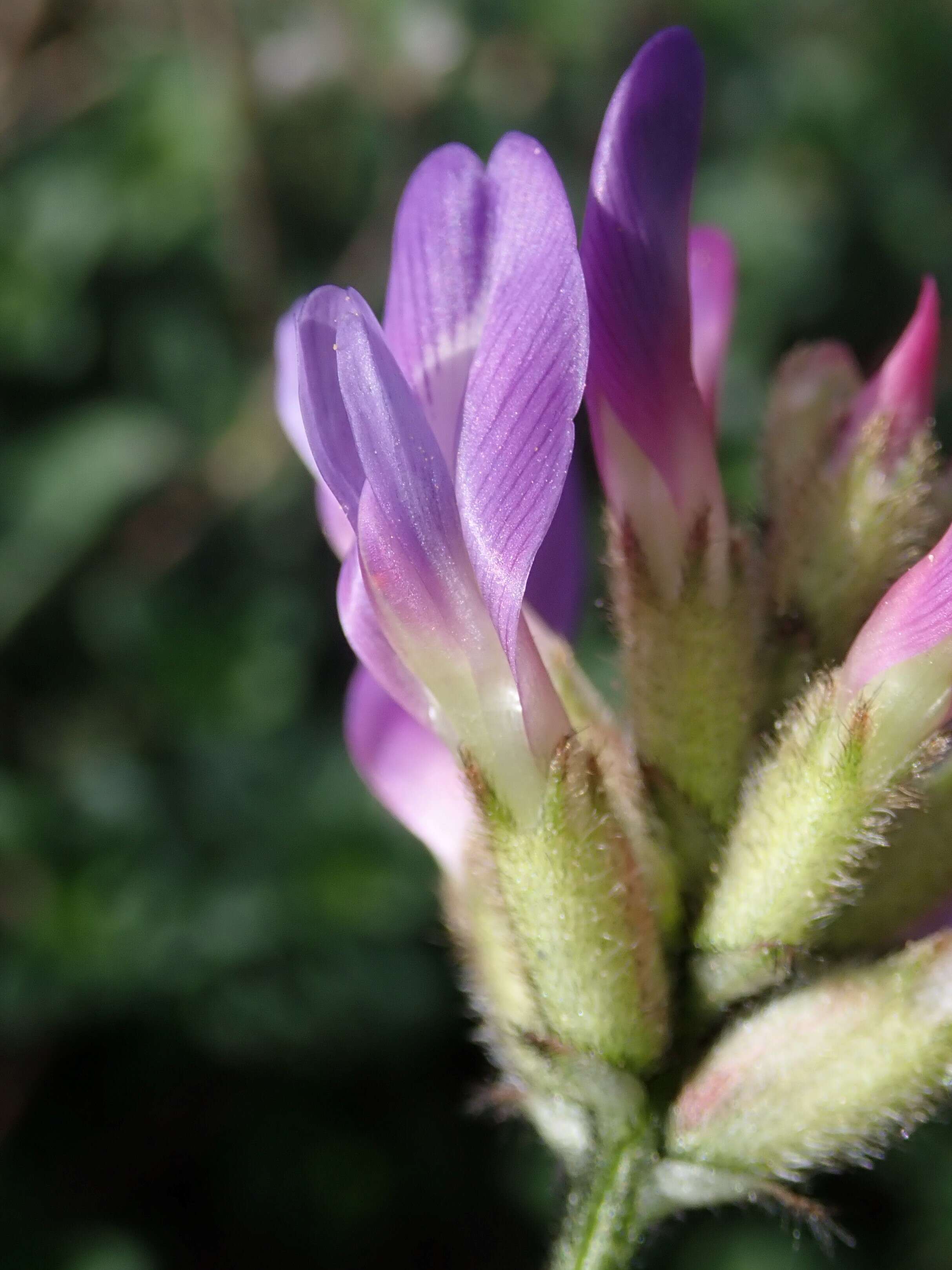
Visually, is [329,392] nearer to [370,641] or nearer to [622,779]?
[370,641]

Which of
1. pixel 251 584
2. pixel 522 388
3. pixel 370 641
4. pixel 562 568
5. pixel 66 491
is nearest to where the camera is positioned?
pixel 522 388

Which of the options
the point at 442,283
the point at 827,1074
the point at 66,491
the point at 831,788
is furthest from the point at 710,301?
the point at 66,491

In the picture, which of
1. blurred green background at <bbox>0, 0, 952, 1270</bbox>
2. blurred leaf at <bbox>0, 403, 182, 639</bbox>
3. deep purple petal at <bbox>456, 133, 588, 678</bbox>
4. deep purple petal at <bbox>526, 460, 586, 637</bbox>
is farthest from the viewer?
blurred leaf at <bbox>0, 403, 182, 639</bbox>

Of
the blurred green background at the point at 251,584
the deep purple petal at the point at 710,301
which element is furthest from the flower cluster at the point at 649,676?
the blurred green background at the point at 251,584

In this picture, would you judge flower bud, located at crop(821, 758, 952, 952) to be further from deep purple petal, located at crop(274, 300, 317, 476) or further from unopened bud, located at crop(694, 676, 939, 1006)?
deep purple petal, located at crop(274, 300, 317, 476)

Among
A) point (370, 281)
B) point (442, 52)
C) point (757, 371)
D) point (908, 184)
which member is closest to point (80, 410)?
point (370, 281)

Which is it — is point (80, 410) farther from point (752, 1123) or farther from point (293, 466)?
point (752, 1123)

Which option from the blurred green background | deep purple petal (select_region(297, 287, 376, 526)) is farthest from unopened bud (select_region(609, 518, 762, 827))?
the blurred green background
